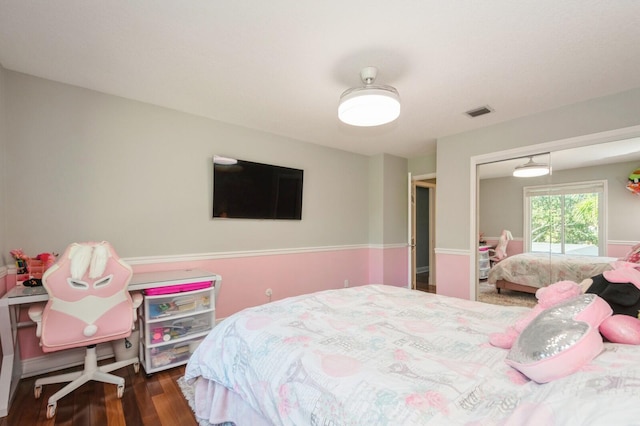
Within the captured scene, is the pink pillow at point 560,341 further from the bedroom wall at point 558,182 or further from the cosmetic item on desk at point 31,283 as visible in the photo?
the cosmetic item on desk at point 31,283

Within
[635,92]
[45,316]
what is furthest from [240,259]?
[635,92]

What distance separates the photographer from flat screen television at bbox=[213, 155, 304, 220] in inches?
130

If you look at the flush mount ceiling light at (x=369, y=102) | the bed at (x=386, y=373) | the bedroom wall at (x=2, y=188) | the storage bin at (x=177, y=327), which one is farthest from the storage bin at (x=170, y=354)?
the flush mount ceiling light at (x=369, y=102)

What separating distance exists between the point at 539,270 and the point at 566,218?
0.62 meters

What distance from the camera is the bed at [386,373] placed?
868mm

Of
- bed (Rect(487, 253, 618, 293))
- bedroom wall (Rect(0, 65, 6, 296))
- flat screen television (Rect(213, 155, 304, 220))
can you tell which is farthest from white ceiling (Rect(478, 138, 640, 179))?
bedroom wall (Rect(0, 65, 6, 296))

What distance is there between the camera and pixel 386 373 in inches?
43.1

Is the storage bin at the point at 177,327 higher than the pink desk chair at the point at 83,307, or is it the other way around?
the pink desk chair at the point at 83,307

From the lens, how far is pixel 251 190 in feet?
11.6

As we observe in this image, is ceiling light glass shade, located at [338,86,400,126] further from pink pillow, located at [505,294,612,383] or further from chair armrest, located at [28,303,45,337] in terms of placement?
chair armrest, located at [28,303,45,337]

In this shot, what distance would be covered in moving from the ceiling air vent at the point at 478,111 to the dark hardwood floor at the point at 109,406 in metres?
3.56

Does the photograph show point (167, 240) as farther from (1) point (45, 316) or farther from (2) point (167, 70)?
(2) point (167, 70)

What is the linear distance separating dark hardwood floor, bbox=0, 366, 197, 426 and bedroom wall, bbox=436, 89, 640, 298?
3.21m

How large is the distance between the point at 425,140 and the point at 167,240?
135 inches
